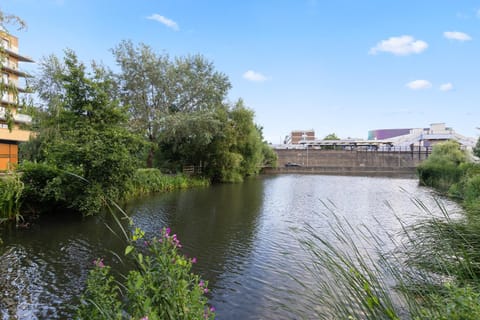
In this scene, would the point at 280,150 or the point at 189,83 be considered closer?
the point at 189,83

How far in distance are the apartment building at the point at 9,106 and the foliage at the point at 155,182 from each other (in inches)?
216

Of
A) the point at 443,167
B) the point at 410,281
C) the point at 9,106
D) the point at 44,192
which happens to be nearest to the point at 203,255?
the point at 9,106

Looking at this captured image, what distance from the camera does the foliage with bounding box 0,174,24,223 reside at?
8.20 meters

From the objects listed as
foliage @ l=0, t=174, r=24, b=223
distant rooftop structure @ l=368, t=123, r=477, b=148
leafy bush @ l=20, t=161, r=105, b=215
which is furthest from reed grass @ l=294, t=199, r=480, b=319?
distant rooftop structure @ l=368, t=123, r=477, b=148

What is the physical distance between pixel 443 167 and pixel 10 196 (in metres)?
26.6

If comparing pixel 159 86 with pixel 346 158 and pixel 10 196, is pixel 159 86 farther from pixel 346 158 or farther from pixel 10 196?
pixel 346 158

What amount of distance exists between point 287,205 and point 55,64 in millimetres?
16533

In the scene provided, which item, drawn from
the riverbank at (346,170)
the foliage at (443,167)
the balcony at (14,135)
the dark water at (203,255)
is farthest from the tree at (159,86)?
the riverbank at (346,170)

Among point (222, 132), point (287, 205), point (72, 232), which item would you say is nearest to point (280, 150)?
point (222, 132)

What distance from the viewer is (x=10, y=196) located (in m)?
8.23

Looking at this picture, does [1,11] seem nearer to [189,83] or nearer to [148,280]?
[148,280]

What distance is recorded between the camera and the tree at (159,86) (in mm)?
20516

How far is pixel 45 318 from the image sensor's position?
4129 millimetres

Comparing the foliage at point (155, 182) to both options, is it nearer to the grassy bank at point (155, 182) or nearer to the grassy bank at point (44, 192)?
the grassy bank at point (155, 182)
